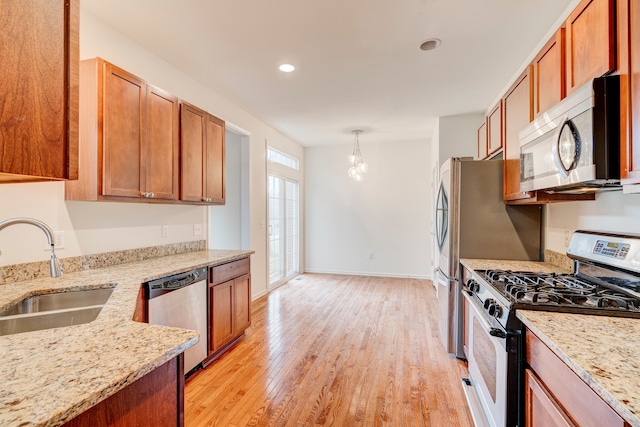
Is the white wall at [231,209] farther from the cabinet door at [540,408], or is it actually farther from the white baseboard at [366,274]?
the cabinet door at [540,408]

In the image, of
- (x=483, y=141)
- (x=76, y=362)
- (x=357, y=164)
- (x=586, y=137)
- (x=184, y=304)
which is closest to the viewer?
(x=76, y=362)

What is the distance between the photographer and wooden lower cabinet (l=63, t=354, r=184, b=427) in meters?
0.72

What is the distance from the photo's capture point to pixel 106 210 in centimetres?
227

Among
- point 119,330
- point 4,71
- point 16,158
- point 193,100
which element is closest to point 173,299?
point 119,330

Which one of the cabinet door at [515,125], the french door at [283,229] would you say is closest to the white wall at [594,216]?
the cabinet door at [515,125]

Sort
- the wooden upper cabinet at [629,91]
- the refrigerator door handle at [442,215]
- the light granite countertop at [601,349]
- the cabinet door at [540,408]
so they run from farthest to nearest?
the refrigerator door handle at [442,215], the wooden upper cabinet at [629,91], the cabinet door at [540,408], the light granite countertop at [601,349]

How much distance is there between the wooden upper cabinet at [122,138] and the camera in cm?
188

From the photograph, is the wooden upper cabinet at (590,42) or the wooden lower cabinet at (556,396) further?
the wooden upper cabinet at (590,42)

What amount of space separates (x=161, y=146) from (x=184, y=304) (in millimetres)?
1233

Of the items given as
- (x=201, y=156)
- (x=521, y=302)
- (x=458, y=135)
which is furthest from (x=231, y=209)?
(x=521, y=302)

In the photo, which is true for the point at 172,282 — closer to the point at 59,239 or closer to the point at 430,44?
the point at 59,239

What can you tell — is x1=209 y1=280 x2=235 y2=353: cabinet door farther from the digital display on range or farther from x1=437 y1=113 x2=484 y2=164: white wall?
x1=437 y1=113 x2=484 y2=164: white wall

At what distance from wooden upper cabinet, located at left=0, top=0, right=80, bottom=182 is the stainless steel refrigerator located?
2.54 m

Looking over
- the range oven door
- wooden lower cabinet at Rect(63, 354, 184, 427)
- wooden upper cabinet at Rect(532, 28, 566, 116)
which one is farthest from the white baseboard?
wooden lower cabinet at Rect(63, 354, 184, 427)
